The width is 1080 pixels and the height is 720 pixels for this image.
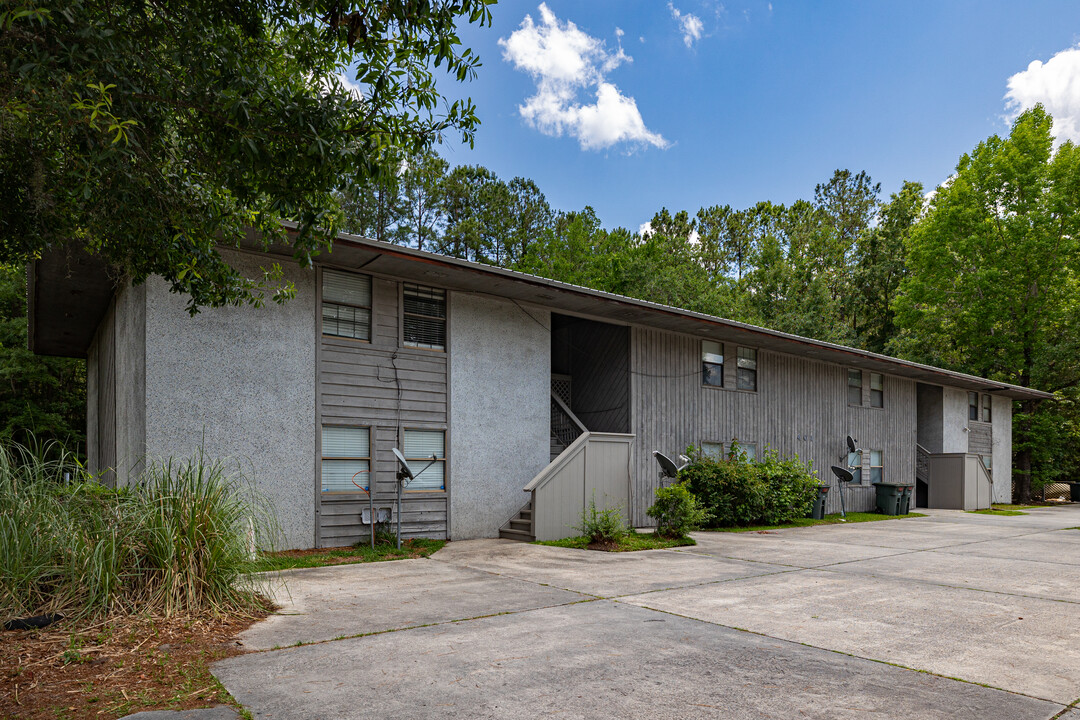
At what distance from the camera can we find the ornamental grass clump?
497 centimetres

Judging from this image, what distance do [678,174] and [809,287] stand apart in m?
10.1

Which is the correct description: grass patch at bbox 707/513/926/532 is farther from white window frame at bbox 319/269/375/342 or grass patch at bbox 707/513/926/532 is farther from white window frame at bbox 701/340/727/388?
white window frame at bbox 319/269/375/342

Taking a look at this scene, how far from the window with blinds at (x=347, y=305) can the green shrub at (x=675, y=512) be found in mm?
5608

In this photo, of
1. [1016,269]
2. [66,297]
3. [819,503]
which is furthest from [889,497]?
[66,297]

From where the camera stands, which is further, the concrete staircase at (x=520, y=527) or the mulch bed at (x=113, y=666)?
the concrete staircase at (x=520, y=527)

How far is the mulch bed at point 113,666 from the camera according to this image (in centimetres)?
360

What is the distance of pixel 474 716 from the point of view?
354cm

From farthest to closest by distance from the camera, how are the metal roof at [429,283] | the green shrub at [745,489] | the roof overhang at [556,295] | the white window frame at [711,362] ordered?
1. the white window frame at [711,362]
2. the green shrub at [745,489]
3. the metal roof at [429,283]
4. the roof overhang at [556,295]

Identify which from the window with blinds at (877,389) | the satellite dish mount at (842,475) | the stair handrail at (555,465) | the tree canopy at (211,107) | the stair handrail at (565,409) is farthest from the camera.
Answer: the window with blinds at (877,389)

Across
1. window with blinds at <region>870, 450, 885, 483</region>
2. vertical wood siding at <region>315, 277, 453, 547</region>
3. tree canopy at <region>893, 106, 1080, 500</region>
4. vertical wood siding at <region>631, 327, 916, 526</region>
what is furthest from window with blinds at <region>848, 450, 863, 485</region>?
vertical wood siding at <region>315, 277, 453, 547</region>

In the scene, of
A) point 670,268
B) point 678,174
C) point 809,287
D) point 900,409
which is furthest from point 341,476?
point 678,174

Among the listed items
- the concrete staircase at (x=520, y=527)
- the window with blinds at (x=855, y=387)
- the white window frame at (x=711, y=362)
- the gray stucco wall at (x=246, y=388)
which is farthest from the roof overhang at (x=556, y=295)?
the concrete staircase at (x=520, y=527)

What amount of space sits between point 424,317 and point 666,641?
7518mm

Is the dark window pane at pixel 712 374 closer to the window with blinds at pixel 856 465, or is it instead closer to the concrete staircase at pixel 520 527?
the concrete staircase at pixel 520 527
